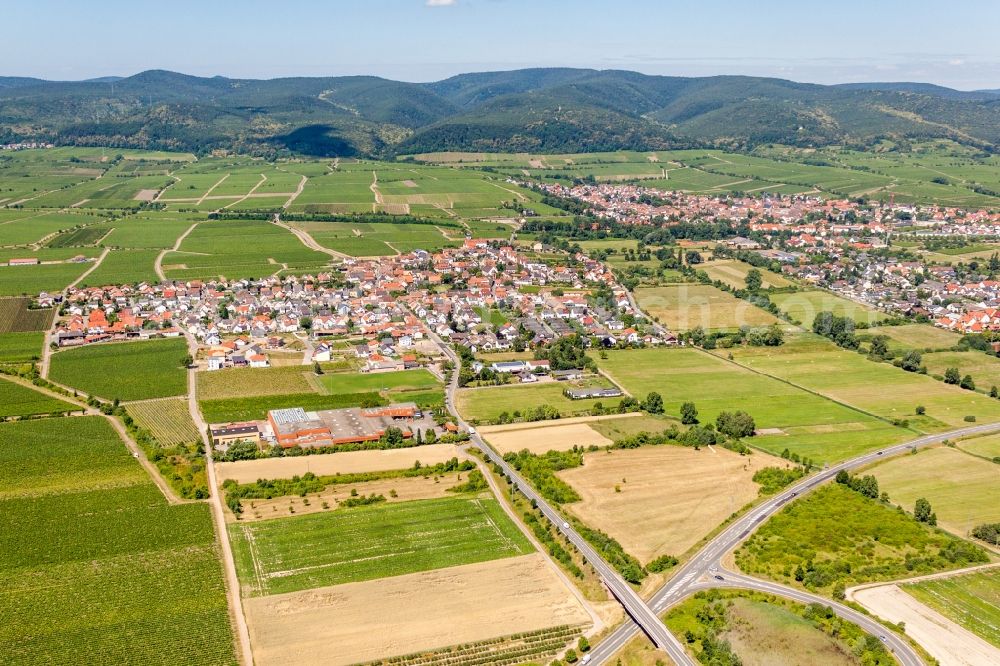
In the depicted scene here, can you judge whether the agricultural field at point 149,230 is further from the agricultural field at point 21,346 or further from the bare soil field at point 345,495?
the bare soil field at point 345,495

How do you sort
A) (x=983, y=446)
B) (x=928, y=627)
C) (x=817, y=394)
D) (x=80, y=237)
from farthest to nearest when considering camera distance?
(x=80, y=237) < (x=817, y=394) < (x=983, y=446) < (x=928, y=627)

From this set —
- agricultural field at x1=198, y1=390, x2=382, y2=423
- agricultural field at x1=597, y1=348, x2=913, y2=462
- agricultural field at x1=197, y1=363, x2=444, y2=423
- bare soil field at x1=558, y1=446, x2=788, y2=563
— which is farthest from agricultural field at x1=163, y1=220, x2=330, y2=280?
bare soil field at x1=558, y1=446, x2=788, y2=563

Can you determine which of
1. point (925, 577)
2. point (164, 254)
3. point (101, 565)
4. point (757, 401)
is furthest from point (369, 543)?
point (164, 254)

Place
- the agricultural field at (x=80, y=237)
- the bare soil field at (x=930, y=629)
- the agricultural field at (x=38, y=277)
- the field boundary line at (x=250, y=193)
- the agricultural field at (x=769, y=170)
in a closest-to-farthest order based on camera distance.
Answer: the bare soil field at (x=930, y=629), the agricultural field at (x=38, y=277), the agricultural field at (x=80, y=237), the field boundary line at (x=250, y=193), the agricultural field at (x=769, y=170)

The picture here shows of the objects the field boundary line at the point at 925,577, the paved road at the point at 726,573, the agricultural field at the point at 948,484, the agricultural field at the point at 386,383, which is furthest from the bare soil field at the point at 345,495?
the agricultural field at the point at 948,484

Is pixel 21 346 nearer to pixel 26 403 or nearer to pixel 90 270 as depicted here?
pixel 26 403

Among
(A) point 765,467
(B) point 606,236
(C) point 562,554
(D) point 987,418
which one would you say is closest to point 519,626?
(C) point 562,554

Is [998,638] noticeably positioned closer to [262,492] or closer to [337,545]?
[337,545]

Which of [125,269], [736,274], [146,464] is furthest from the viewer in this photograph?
[736,274]
